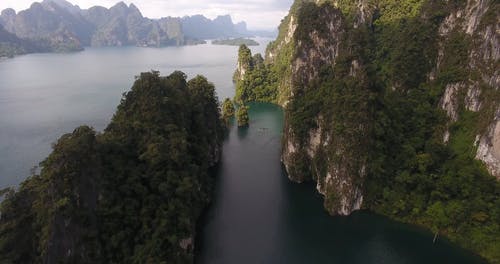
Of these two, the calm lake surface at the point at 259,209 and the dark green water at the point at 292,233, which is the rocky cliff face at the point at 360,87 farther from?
the calm lake surface at the point at 259,209

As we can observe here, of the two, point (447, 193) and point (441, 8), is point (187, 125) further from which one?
point (441, 8)

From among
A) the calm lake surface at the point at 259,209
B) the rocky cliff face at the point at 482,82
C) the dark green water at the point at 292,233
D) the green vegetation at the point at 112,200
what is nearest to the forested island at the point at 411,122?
the rocky cliff face at the point at 482,82

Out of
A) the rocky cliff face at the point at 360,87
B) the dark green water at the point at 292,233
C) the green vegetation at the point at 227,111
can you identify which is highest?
the rocky cliff face at the point at 360,87

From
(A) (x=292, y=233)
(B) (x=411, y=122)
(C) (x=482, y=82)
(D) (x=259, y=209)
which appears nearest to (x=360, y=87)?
(B) (x=411, y=122)

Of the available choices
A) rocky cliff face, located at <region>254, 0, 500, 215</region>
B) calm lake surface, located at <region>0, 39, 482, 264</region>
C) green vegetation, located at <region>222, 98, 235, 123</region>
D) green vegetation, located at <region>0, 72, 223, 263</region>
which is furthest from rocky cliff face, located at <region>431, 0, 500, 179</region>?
green vegetation, located at <region>222, 98, 235, 123</region>

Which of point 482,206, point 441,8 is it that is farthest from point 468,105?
point 441,8

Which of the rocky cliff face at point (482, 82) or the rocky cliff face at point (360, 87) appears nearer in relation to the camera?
the rocky cliff face at point (482, 82)

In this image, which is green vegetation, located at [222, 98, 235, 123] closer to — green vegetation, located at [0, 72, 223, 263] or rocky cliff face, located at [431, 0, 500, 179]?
green vegetation, located at [0, 72, 223, 263]
